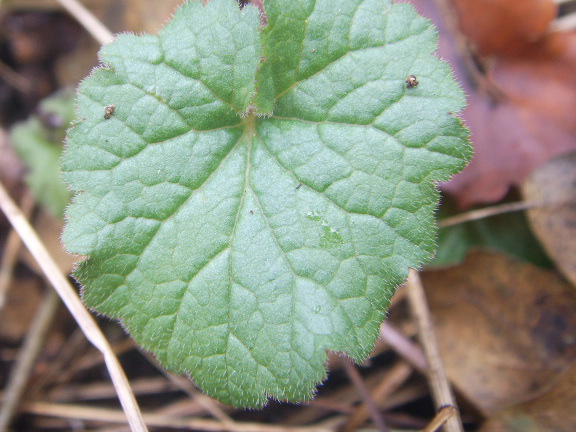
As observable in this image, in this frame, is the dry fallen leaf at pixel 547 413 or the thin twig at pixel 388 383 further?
the thin twig at pixel 388 383

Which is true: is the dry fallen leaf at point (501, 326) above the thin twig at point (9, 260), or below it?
below

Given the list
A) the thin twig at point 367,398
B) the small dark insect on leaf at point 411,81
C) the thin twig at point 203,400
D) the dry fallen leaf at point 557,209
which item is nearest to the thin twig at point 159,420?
the thin twig at point 203,400

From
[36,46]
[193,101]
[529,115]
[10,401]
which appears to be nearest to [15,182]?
[36,46]

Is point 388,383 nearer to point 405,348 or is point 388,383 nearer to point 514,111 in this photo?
point 405,348

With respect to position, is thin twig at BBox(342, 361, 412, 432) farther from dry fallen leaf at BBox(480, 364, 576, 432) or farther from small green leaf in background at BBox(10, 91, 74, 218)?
small green leaf in background at BBox(10, 91, 74, 218)

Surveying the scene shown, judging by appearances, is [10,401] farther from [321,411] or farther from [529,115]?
[529,115]

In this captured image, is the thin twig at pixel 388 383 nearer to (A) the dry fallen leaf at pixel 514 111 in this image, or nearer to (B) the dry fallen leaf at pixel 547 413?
(B) the dry fallen leaf at pixel 547 413
